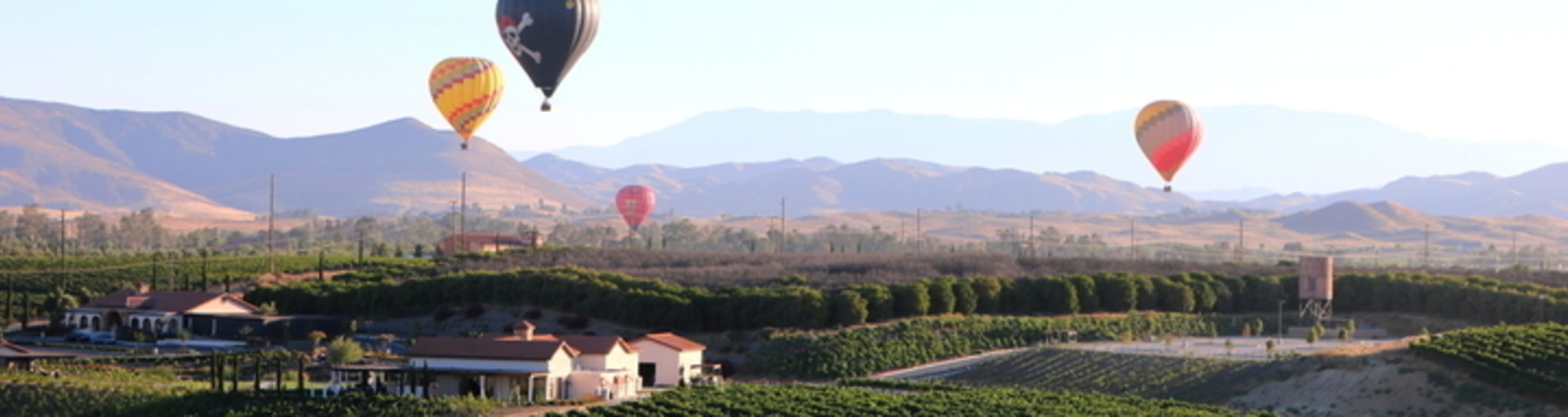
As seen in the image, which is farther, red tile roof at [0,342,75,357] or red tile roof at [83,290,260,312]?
red tile roof at [83,290,260,312]

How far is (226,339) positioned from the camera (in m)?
76.2

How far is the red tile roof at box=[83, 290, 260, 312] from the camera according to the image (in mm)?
78312

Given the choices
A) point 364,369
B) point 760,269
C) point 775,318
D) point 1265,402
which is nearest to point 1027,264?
point 760,269

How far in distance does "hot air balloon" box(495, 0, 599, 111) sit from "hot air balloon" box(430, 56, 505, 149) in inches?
563

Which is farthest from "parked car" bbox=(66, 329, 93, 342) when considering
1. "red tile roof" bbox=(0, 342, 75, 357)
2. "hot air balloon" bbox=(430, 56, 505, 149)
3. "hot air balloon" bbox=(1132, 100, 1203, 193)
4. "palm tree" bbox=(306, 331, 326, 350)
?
"hot air balloon" bbox=(1132, 100, 1203, 193)

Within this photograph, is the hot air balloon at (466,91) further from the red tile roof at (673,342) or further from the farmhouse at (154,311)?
the red tile roof at (673,342)

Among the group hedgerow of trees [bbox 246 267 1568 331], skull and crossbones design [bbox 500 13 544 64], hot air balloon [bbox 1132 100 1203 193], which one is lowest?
hedgerow of trees [bbox 246 267 1568 331]

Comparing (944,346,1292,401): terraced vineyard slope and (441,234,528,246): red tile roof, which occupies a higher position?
(441,234,528,246): red tile roof

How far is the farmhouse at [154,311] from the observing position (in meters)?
77.7

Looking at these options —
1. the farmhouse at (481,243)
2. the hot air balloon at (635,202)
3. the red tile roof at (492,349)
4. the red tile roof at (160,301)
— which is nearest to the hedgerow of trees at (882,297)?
the red tile roof at (160,301)

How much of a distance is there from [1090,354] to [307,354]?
28821mm

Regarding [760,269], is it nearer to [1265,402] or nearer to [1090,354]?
[1090,354]

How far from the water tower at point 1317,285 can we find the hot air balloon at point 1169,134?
22.3 feet

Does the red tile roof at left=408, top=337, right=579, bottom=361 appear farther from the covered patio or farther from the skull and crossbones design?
the skull and crossbones design
